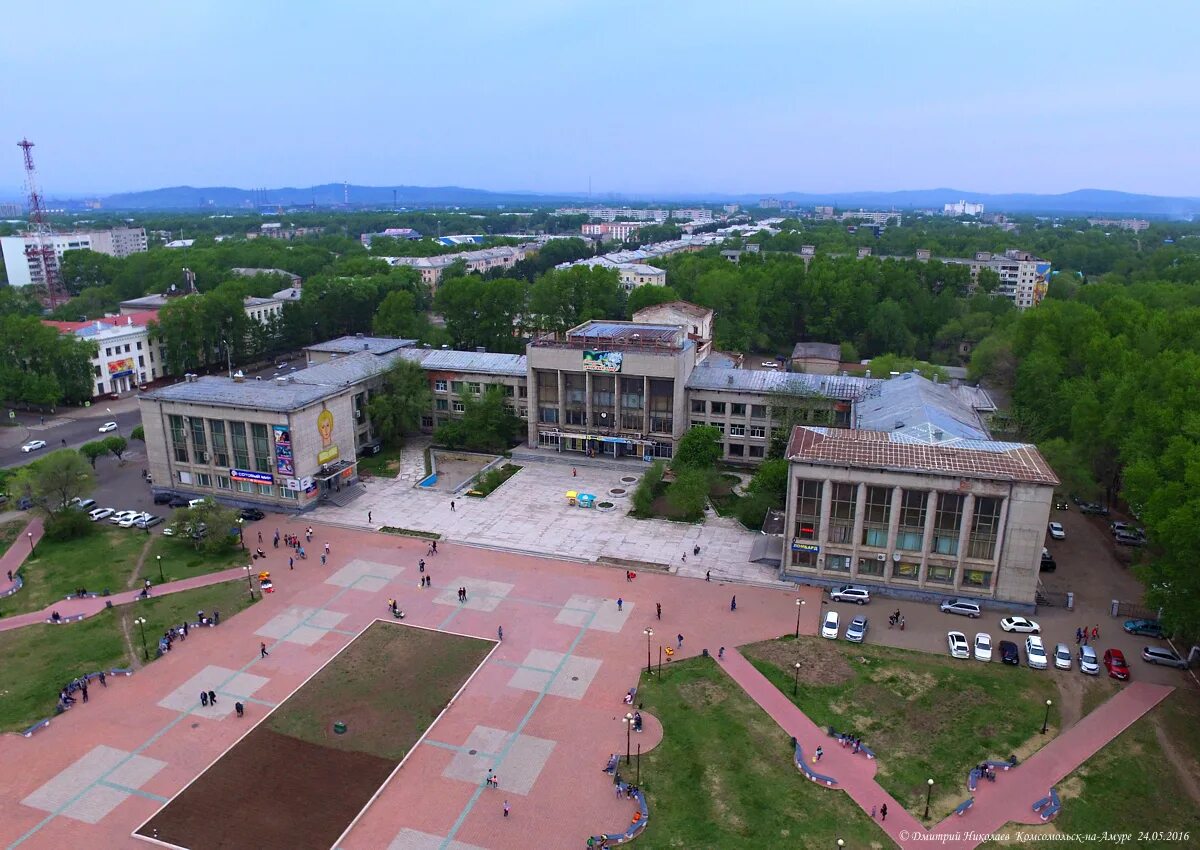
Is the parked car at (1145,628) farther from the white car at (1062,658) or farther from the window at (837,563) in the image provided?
the window at (837,563)

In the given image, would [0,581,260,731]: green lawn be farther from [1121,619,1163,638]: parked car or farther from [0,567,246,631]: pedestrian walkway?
[1121,619,1163,638]: parked car

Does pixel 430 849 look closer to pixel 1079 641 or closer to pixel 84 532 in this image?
pixel 1079 641

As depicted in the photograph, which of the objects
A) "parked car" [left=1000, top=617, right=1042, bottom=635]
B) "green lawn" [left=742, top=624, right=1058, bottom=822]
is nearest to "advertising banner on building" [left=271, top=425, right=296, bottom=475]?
"green lawn" [left=742, top=624, right=1058, bottom=822]

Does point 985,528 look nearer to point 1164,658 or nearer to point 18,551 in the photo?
point 1164,658

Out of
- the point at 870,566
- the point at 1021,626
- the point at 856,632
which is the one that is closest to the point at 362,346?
the point at 870,566

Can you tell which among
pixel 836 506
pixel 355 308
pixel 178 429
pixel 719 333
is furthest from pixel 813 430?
pixel 355 308

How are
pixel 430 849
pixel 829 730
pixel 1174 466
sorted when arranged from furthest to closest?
pixel 1174 466
pixel 829 730
pixel 430 849
